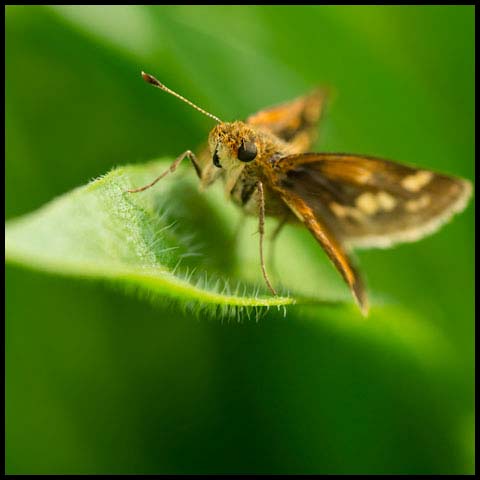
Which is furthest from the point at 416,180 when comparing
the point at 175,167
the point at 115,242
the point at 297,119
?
the point at 115,242

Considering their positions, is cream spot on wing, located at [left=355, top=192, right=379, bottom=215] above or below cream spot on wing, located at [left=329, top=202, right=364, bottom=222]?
above

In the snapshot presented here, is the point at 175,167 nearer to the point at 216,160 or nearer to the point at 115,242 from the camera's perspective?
the point at 216,160

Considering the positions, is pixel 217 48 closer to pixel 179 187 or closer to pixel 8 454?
pixel 179 187

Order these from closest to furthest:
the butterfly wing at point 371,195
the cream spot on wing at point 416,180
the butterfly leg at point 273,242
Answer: the butterfly wing at point 371,195 → the cream spot on wing at point 416,180 → the butterfly leg at point 273,242

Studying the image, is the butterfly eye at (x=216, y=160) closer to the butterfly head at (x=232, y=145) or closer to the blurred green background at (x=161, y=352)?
the butterfly head at (x=232, y=145)

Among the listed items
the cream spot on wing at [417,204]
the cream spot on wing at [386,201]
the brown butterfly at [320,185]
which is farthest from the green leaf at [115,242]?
the cream spot on wing at [417,204]

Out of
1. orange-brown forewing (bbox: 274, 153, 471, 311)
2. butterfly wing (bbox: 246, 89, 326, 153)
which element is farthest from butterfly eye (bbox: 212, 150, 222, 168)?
butterfly wing (bbox: 246, 89, 326, 153)

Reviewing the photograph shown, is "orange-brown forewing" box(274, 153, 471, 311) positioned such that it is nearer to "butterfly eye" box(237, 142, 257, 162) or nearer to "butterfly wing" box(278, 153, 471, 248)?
"butterfly wing" box(278, 153, 471, 248)
